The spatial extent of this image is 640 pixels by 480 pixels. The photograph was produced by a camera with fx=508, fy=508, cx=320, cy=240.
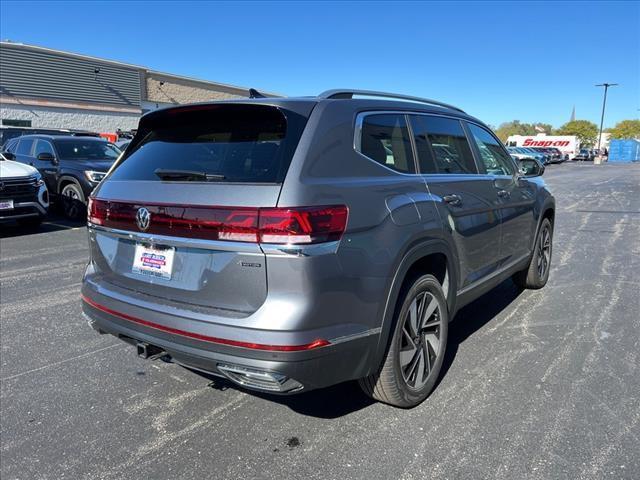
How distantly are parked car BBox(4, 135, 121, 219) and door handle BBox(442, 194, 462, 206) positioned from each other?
Result: 8473mm

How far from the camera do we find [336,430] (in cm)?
293

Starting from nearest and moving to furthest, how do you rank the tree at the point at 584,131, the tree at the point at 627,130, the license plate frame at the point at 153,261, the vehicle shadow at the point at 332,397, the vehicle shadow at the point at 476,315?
1. the license plate frame at the point at 153,261
2. the vehicle shadow at the point at 332,397
3. the vehicle shadow at the point at 476,315
4. the tree at the point at 584,131
5. the tree at the point at 627,130

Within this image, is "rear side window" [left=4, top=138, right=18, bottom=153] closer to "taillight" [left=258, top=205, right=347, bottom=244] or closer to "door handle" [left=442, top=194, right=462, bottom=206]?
"door handle" [left=442, top=194, right=462, bottom=206]

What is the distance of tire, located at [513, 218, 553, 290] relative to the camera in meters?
5.35

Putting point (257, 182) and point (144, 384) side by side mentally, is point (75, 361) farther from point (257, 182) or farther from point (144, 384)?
point (257, 182)

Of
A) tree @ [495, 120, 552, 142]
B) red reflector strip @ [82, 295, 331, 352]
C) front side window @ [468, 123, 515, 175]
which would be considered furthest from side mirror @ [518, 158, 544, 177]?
tree @ [495, 120, 552, 142]

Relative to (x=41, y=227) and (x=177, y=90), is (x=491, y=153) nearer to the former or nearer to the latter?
(x=41, y=227)

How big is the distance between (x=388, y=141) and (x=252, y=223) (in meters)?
1.15

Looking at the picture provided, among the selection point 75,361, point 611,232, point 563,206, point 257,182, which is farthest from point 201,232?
point 563,206

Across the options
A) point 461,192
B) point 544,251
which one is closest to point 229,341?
point 461,192

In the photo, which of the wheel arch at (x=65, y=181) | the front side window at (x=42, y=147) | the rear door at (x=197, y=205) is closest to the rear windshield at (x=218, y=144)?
the rear door at (x=197, y=205)

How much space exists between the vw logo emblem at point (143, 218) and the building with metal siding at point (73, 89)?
24293mm

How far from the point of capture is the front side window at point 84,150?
11.1 metres

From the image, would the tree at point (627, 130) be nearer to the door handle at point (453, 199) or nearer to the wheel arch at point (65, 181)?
the wheel arch at point (65, 181)
